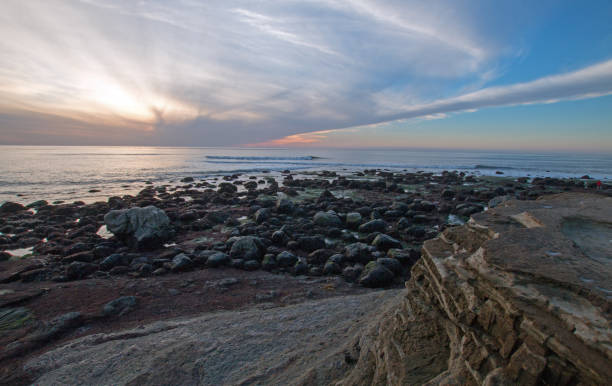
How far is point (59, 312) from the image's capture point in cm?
481

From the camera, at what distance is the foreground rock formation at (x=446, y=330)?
159cm

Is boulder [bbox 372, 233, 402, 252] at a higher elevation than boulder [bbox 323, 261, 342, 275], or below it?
higher

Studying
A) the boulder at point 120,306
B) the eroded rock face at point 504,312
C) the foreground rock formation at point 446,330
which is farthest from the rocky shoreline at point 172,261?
the eroded rock face at point 504,312

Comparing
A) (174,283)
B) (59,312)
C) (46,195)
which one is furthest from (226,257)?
(46,195)

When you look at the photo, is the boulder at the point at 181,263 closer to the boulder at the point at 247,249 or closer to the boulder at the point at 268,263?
the boulder at the point at 247,249

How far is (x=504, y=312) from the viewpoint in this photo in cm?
182

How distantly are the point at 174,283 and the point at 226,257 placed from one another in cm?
134

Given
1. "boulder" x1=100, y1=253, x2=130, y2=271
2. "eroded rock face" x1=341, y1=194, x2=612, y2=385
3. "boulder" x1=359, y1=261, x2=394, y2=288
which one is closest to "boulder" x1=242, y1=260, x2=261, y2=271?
"boulder" x1=359, y1=261, x2=394, y2=288

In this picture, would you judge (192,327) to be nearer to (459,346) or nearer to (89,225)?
(459,346)

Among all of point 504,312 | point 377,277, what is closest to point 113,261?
point 377,277

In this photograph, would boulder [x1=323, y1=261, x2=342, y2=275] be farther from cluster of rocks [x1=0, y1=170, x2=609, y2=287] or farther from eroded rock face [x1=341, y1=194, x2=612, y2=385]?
eroded rock face [x1=341, y1=194, x2=612, y2=385]

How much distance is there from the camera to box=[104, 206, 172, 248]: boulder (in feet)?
26.6

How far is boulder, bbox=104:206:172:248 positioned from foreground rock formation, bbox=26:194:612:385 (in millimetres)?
4418

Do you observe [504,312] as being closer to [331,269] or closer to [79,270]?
[331,269]
